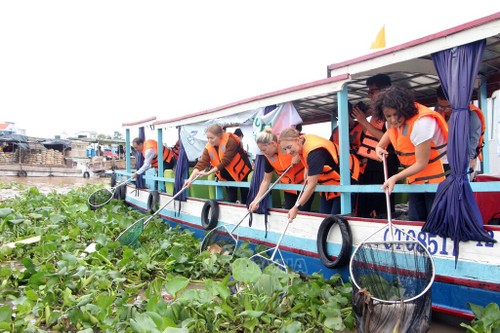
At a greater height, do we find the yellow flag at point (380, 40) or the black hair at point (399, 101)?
the yellow flag at point (380, 40)

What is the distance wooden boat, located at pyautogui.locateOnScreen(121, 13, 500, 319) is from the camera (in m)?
3.09

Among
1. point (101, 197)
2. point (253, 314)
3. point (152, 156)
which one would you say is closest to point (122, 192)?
point (101, 197)

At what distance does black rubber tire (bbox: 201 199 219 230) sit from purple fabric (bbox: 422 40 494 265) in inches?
139

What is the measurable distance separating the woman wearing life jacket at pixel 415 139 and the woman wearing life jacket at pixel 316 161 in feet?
2.23

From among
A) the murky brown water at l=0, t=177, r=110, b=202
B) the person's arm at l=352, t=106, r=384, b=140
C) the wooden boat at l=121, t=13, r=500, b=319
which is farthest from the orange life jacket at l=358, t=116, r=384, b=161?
the murky brown water at l=0, t=177, r=110, b=202

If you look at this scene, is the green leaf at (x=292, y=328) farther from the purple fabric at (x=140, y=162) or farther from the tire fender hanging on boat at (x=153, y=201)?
the purple fabric at (x=140, y=162)

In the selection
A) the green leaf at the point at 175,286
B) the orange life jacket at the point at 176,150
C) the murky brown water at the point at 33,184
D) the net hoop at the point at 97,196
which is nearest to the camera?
the green leaf at the point at 175,286

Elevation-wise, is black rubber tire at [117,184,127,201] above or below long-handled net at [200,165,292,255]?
above

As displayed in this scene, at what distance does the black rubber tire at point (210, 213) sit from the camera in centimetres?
615

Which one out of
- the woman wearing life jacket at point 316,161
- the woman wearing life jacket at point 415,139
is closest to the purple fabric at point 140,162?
the woman wearing life jacket at point 316,161

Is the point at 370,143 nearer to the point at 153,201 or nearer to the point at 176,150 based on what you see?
the point at 153,201

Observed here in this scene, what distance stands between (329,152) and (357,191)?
1.95ft

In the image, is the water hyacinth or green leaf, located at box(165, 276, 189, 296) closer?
the water hyacinth

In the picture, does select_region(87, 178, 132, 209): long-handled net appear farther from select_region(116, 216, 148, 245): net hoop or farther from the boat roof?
the boat roof
